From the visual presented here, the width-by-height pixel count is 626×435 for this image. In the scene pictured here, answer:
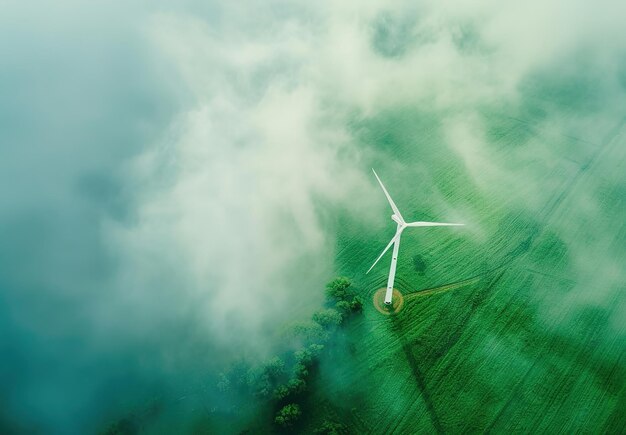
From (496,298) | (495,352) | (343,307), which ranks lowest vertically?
(495,352)

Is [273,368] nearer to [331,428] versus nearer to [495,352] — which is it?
[331,428]

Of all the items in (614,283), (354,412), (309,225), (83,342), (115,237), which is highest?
(115,237)

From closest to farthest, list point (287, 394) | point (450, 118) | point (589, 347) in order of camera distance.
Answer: point (287, 394) < point (589, 347) < point (450, 118)

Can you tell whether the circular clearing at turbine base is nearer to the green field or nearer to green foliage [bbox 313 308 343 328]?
the green field

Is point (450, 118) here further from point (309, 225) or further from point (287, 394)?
point (287, 394)

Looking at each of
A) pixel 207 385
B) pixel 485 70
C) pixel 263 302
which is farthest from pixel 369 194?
pixel 485 70

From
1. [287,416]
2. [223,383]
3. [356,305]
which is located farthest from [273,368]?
[356,305]
